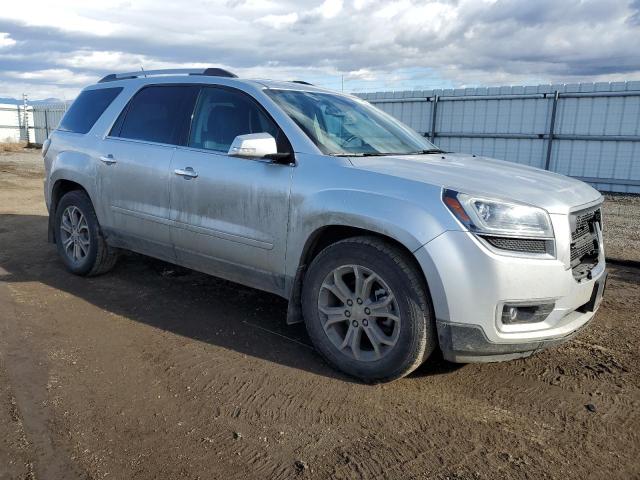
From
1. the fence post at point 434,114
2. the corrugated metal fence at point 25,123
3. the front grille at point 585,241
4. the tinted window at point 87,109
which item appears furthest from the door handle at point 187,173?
the corrugated metal fence at point 25,123

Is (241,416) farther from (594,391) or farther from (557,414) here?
(594,391)

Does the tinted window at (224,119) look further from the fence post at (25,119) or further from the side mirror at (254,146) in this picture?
the fence post at (25,119)

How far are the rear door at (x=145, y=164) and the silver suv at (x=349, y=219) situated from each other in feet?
0.05

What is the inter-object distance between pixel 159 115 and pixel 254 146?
1.61m

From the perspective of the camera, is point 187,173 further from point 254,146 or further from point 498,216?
point 498,216

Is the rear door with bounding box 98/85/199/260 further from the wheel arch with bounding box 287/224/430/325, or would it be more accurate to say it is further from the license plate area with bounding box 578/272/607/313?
the license plate area with bounding box 578/272/607/313

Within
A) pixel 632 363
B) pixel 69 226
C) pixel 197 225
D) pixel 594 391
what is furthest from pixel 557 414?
pixel 69 226

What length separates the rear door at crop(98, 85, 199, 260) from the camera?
15.3ft

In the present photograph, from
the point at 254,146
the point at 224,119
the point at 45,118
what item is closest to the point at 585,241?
the point at 254,146

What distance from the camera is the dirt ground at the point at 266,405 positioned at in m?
2.71

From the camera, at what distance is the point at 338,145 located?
13.0 feet

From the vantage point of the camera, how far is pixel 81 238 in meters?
5.68

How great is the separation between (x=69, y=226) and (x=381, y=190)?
3.80 meters

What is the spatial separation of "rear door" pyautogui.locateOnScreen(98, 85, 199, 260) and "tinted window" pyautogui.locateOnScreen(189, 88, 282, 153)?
14 centimetres
